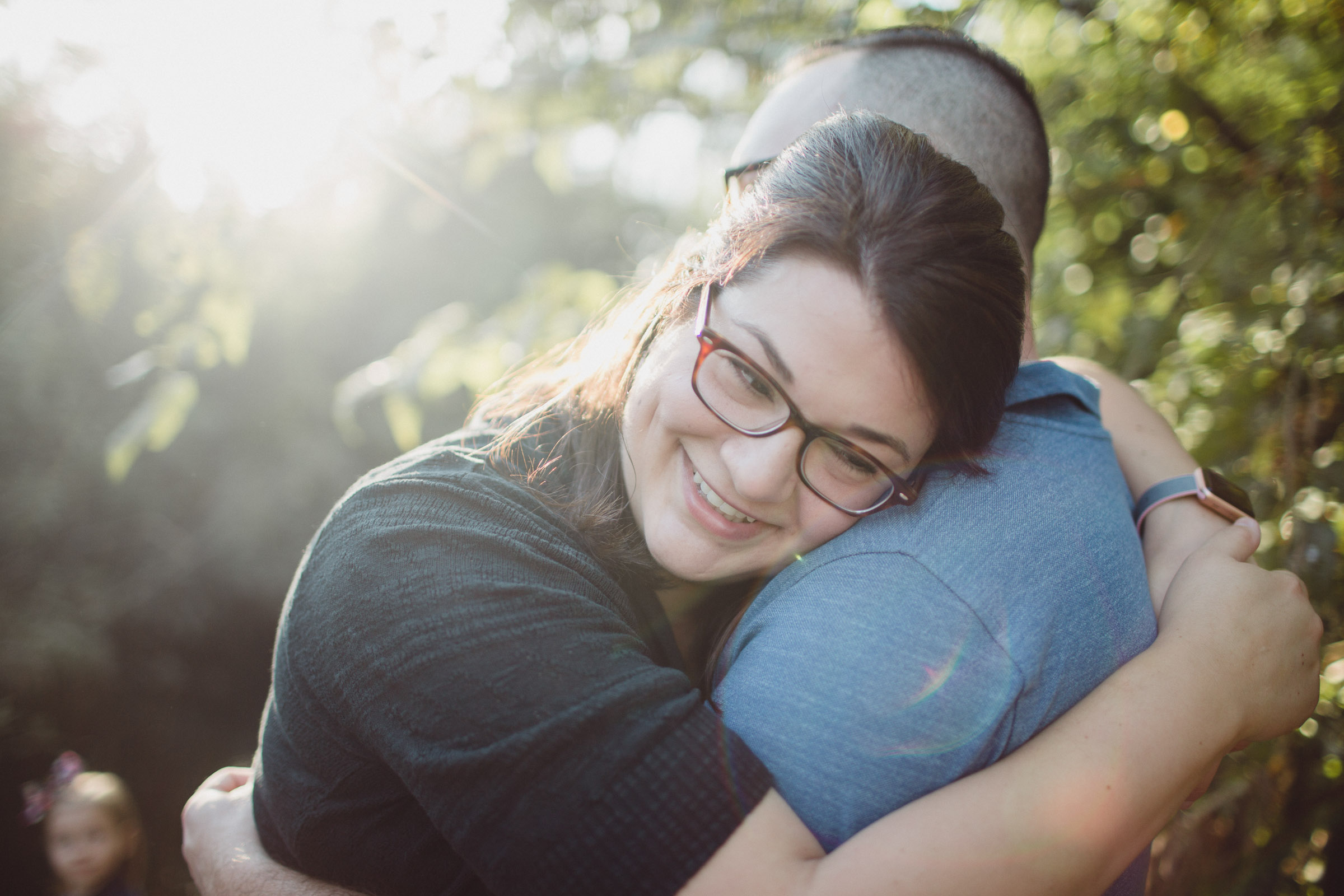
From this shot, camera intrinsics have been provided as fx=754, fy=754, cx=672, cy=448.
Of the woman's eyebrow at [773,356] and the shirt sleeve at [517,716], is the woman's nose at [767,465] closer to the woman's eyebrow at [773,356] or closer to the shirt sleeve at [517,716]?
the woman's eyebrow at [773,356]

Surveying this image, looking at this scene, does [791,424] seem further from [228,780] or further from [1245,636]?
[228,780]

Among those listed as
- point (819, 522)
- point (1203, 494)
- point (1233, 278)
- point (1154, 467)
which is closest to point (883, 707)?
point (819, 522)

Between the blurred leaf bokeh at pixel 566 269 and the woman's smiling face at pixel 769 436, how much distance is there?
0.67m

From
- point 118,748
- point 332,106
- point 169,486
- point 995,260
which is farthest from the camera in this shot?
point 169,486

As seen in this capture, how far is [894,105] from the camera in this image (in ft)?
5.77

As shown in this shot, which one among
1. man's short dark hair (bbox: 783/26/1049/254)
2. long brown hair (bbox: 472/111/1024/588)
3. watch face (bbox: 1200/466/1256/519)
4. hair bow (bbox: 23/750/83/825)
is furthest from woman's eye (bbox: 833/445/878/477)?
hair bow (bbox: 23/750/83/825)

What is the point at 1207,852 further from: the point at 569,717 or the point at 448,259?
the point at 448,259

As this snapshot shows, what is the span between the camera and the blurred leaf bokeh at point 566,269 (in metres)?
1.94

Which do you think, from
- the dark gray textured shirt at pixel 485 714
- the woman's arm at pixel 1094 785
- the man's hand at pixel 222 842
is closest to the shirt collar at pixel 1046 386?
the woman's arm at pixel 1094 785

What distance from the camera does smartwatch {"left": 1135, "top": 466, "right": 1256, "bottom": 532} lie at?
1445 millimetres

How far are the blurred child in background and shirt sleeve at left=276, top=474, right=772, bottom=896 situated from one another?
4750mm

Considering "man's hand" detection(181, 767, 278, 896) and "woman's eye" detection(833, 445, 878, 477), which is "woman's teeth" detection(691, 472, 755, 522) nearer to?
"woman's eye" detection(833, 445, 878, 477)

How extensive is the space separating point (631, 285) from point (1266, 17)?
201cm

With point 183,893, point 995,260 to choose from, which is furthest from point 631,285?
point 183,893
